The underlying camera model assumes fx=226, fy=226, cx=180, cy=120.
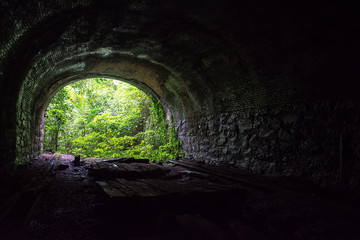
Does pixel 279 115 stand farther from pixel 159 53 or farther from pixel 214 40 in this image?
pixel 159 53

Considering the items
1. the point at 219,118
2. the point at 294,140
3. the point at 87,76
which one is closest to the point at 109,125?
the point at 87,76

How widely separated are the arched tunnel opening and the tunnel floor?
0.02 meters

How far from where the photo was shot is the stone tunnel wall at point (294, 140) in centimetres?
394

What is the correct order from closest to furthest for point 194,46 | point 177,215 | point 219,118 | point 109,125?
point 177,215 < point 194,46 < point 219,118 < point 109,125

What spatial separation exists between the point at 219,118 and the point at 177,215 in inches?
200

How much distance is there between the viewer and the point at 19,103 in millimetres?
5961

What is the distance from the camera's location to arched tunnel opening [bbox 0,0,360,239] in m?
2.79

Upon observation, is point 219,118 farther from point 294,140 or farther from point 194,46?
point 294,140

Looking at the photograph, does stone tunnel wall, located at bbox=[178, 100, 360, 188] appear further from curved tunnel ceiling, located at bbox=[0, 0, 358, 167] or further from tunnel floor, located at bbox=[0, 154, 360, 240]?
tunnel floor, located at bbox=[0, 154, 360, 240]

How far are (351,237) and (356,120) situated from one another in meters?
2.23

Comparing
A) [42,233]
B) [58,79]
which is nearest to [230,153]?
[42,233]

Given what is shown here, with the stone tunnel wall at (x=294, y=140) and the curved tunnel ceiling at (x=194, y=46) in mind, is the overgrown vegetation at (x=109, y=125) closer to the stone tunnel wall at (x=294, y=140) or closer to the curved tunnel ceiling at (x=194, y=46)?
the stone tunnel wall at (x=294, y=140)

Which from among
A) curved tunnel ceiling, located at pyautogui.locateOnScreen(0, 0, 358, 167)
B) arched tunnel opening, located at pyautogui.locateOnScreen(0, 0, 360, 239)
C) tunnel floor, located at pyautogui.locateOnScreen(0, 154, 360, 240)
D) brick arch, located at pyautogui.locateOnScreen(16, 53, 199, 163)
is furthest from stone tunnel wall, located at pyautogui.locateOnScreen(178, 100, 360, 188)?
brick arch, located at pyautogui.locateOnScreen(16, 53, 199, 163)

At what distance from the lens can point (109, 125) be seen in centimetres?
1304
